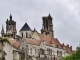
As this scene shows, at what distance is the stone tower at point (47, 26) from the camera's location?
183 metres

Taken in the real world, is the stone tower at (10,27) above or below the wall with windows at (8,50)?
above

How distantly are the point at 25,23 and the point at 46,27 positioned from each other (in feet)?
28.6

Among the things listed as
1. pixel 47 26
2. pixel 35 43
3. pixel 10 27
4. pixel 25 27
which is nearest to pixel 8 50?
pixel 35 43

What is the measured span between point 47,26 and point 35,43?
1105 inches

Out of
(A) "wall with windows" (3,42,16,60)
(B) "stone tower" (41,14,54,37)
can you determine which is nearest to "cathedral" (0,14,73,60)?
(B) "stone tower" (41,14,54,37)

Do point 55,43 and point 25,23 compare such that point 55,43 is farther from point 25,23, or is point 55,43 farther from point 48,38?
point 25,23

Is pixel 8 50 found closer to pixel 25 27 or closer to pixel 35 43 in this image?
pixel 35 43

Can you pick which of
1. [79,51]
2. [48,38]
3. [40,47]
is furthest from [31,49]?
[79,51]

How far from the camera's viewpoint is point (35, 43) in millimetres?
158250

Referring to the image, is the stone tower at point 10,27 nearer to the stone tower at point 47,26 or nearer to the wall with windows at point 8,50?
the stone tower at point 47,26

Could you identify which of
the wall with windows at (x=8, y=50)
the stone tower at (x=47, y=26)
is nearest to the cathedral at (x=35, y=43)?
the stone tower at (x=47, y=26)

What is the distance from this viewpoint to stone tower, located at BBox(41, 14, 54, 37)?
18300 cm

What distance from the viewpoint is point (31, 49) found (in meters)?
155

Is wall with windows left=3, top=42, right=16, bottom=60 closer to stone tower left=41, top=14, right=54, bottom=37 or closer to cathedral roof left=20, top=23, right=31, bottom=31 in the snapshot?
stone tower left=41, top=14, right=54, bottom=37
